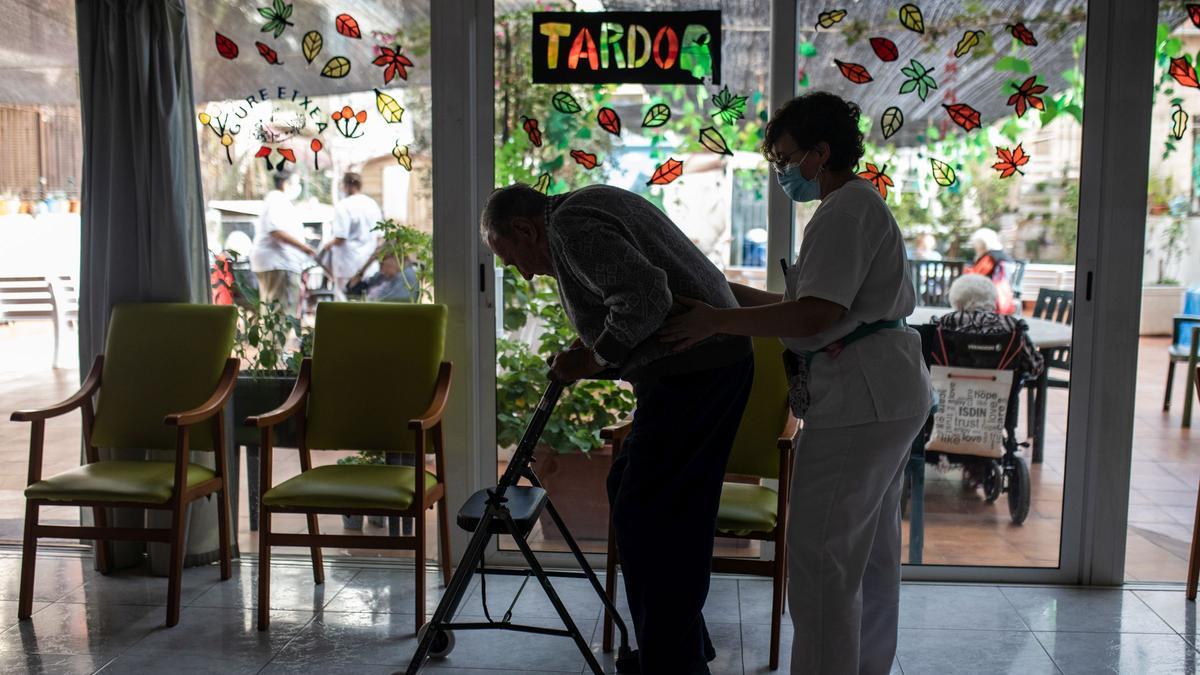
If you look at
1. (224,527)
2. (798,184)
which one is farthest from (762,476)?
(224,527)

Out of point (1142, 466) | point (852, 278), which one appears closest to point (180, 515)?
point (852, 278)

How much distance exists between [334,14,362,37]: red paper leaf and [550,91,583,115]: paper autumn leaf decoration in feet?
2.47

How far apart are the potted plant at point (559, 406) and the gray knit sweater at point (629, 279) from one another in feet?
4.09

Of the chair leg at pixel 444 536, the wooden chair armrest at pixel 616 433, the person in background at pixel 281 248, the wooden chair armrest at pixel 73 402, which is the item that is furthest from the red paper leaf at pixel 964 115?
the wooden chair armrest at pixel 73 402

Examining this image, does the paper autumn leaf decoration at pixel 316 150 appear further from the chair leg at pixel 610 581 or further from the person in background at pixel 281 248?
the chair leg at pixel 610 581

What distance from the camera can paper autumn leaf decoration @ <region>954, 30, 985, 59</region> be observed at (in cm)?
347

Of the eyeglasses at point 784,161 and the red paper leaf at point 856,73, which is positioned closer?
the eyeglasses at point 784,161

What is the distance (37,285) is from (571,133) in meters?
2.25

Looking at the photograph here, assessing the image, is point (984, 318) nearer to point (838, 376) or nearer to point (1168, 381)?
point (1168, 381)

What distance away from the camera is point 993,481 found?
11.9 feet

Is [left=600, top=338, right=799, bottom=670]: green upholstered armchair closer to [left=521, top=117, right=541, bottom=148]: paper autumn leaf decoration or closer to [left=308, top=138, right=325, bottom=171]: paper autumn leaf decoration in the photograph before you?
[left=521, top=117, right=541, bottom=148]: paper autumn leaf decoration

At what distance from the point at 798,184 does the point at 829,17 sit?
4.62 feet

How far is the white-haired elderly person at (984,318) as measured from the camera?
Answer: 3578 mm

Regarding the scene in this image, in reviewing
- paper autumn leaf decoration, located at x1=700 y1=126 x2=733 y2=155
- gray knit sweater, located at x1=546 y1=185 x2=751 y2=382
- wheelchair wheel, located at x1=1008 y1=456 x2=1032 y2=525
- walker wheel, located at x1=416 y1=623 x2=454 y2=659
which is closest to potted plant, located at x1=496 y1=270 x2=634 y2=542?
paper autumn leaf decoration, located at x1=700 y1=126 x2=733 y2=155
